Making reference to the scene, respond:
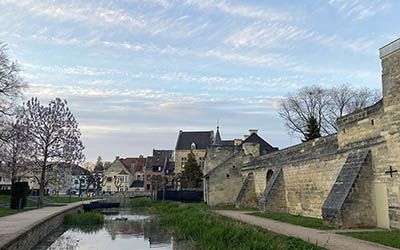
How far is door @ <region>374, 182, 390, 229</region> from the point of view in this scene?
1427 cm

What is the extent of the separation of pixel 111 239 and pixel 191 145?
2496 inches

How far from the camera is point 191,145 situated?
81.3 m

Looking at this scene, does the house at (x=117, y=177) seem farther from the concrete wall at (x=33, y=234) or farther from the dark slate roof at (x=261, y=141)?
the concrete wall at (x=33, y=234)

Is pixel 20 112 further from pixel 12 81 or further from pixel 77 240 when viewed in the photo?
pixel 77 240

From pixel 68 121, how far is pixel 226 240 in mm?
24493

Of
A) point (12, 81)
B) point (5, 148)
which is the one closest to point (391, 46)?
point (12, 81)

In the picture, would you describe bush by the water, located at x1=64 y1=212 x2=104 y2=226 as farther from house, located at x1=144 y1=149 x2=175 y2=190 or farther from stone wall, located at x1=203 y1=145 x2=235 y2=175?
house, located at x1=144 y1=149 x2=175 y2=190

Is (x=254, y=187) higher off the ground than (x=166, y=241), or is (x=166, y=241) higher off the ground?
(x=254, y=187)

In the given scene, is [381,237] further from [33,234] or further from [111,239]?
[33,234]

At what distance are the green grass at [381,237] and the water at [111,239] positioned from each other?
19.0 ft

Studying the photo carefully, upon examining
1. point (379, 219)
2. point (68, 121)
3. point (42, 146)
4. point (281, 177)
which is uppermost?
point (68, 121)

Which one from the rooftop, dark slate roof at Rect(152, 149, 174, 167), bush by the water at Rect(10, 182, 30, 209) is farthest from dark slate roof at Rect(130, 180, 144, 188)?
the rooftop

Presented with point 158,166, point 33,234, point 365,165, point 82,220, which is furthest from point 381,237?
point 158,166

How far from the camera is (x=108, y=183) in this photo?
9069 centimetres
